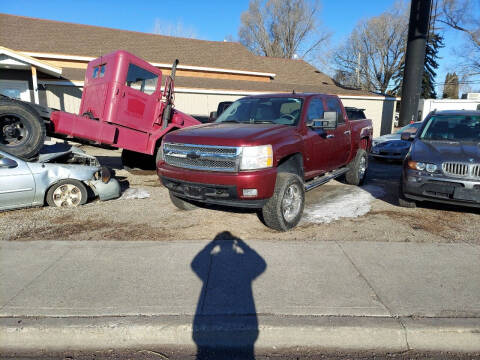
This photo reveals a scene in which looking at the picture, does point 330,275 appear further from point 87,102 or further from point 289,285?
point 87,102

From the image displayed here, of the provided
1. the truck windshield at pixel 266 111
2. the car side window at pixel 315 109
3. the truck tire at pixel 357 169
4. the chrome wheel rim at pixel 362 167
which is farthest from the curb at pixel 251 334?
the chrome wheel rim at pixel 362 167

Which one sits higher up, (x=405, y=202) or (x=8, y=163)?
(x=405, y=202)

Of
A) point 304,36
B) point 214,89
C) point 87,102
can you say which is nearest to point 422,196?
point 87,102

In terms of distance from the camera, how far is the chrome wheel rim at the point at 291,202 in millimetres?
4887

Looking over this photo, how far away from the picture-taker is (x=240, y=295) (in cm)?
335

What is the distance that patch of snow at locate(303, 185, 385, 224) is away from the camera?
18.9ft

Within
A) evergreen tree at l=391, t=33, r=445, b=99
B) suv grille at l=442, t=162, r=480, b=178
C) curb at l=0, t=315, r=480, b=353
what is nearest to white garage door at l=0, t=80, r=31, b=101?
curb at l=0, t=315, r=480, b=353

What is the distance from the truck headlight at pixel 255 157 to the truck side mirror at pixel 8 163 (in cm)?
396

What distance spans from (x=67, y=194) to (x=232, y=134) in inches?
139

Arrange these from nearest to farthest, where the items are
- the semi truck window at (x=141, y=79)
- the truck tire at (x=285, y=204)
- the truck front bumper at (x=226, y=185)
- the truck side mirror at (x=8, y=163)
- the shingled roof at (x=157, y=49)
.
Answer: the truck front bumper at (x=226, y=185), the truck tire at (x=285, y=204), the truck side mirror at (x=8, y=163), the semi truck window at (x=141, y=79), the shingled roof at (x=157, y=49)

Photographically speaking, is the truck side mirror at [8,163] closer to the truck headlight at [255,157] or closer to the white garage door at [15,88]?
the truck headlight at [255,157]

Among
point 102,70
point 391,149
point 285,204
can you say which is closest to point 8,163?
point 102,70

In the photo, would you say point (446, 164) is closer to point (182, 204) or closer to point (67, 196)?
point (182, 204)

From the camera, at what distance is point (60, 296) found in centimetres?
336
